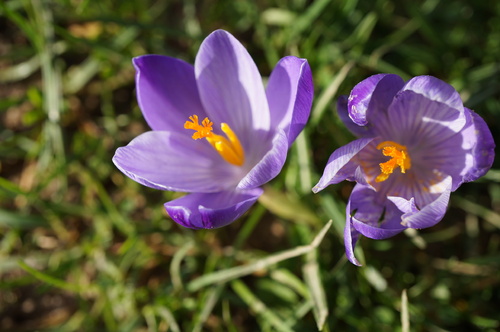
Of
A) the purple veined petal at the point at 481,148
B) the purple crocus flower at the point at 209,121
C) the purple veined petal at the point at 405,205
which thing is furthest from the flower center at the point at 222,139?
the purple veined petal at the point at 481,148

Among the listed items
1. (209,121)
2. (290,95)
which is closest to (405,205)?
(290,95)

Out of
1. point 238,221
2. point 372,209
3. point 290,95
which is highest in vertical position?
point 290,95

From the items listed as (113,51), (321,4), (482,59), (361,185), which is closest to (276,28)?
(321,4)

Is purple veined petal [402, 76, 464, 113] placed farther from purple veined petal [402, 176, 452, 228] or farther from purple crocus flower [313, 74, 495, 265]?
purple veined petal [402, 176, 452, 228]

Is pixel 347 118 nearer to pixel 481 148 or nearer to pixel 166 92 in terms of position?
pixel 481 148

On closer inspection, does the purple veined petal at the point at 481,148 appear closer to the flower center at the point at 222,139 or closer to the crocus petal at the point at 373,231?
the crocus petal at the point at 373,231

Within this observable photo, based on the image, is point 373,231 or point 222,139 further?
point 222,139

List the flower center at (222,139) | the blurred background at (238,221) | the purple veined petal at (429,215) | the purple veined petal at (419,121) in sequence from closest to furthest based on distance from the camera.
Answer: the purple veined petal at (429,215)
the purple veined petal at (419,121)
the flower center at (222,139)
the blurred background at (238,221)
